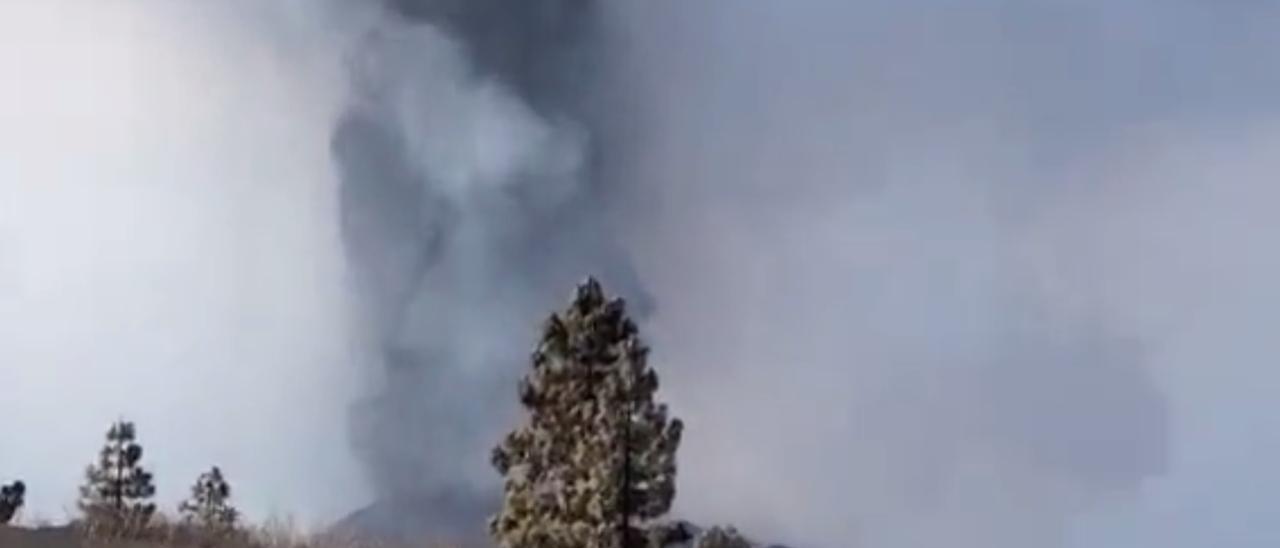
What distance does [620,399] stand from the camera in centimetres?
4625

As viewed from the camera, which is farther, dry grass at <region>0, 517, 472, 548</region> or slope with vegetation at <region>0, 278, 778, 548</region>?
slope with vegetation at <region>0, 278, 778, 548</region>

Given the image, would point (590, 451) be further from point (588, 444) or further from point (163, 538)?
point (163, 538)

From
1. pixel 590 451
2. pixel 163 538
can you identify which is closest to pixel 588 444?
pixel 590 451

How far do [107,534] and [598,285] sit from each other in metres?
16.6

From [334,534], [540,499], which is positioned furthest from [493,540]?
[334,534]

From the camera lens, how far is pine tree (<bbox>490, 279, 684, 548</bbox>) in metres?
46.1

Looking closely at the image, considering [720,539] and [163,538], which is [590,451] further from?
[163,538]

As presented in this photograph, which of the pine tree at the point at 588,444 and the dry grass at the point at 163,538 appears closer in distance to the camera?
the dry grass at the point at 163,538

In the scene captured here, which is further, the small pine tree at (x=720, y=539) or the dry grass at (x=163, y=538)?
the small pine tree at (x=720, y=539)

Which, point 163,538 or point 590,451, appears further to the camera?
point 590,451

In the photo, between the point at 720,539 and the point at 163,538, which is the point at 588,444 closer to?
the point at 720,539

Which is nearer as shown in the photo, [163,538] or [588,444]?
[163,538]

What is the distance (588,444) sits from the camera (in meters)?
46.8

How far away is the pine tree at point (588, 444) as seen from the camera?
4606 cm
